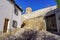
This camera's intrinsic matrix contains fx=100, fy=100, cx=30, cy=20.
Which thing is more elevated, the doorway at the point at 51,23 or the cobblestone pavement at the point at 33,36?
the doorway at the point at 51,23

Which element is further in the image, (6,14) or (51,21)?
(51,21)

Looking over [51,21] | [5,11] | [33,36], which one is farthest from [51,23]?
[5,11]

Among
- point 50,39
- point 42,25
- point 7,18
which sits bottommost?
point 50,39

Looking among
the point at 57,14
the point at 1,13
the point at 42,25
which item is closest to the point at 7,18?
the point at 1,13

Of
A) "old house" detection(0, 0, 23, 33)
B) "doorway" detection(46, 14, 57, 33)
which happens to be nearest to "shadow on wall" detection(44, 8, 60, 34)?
"doorway" detection(46, 14, 57, 33)

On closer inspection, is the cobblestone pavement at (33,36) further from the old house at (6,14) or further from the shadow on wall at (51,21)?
the shadow on wall at (51,21)

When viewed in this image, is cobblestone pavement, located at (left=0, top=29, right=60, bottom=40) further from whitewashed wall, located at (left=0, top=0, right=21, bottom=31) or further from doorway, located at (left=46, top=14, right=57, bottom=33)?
doorway, located at (left=46, top=14, right=57, bottom=33)

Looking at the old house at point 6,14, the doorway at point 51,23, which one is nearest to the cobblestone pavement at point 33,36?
the old house at point 6,14

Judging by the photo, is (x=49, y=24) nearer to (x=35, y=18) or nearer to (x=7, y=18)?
(x=35, y=18)

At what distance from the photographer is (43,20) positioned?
2047 cm

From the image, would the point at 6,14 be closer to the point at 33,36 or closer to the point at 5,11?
the point at 5,11

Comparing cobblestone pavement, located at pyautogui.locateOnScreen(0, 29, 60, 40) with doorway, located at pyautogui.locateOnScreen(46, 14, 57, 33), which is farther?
doorway, located at pyautogui.locateOnScreen(46, 14, 57, 33)

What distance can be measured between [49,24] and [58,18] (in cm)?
263

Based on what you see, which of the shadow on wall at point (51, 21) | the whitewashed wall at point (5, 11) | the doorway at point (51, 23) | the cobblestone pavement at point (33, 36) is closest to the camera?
the cobblestone pavement at point (33, 36)
